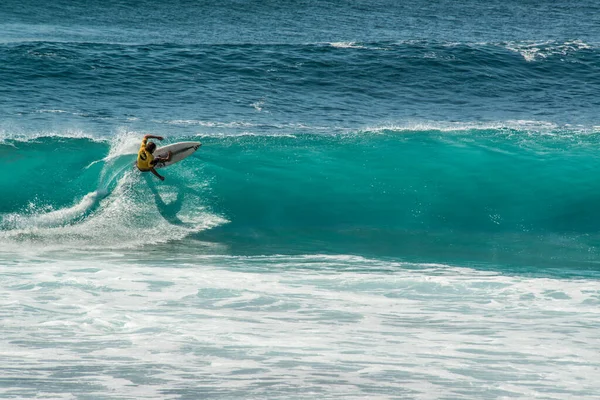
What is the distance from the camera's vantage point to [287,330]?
11023 millimetres

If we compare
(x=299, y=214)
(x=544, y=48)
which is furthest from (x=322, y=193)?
(x=544, y=48)

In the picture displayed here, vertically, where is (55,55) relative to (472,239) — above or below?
above

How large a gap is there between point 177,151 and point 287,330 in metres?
8.00

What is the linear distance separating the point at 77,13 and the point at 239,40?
972 cm

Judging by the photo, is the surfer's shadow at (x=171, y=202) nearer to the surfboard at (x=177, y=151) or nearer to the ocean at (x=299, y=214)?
the ocean at (x=299, y=214)

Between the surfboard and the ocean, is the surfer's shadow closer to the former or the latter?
the ocean

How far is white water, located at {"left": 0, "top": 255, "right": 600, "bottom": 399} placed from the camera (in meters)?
9.36

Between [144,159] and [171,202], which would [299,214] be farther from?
[144,159]

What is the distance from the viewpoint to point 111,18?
37.2 metres

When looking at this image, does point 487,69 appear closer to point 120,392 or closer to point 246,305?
point 246,305

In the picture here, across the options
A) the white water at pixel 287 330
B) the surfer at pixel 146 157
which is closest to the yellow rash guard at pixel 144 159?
the surfer at pixel 146 157

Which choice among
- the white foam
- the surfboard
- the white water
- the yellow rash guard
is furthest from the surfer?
the white foam

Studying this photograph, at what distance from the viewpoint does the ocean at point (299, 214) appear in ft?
32.8

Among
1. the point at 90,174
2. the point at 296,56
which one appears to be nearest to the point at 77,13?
the point at 296,56
